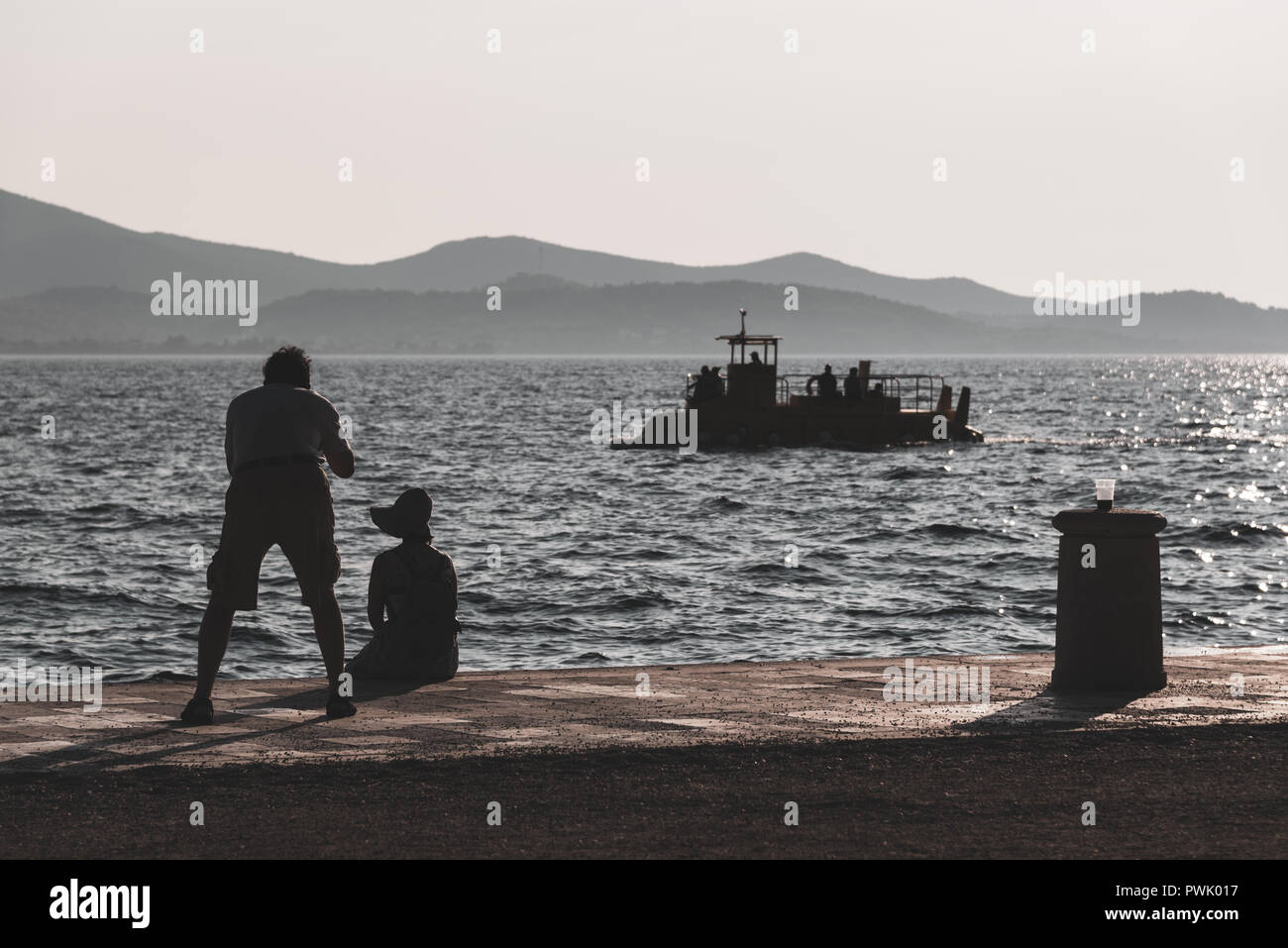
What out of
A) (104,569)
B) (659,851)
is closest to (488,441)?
(104,569)

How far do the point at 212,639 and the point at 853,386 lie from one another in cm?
5017

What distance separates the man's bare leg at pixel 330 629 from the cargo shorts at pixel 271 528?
179 millimetres

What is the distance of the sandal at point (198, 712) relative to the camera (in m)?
8.09

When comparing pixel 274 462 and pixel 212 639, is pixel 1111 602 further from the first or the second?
pixel 212 639

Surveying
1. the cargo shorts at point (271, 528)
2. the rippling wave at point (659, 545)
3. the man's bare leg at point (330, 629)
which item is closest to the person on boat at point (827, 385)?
the rippling wave at point (659, 545)

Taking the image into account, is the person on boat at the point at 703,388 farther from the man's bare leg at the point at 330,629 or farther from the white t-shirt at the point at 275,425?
the white t-shirt at the point at 275,425

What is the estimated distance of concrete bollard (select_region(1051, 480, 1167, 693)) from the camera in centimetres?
885

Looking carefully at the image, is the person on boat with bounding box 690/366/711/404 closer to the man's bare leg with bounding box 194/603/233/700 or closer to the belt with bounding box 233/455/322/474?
the man's bare leg with bounding box 194/603/233/700

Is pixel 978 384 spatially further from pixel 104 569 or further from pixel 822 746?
pixel 822 746

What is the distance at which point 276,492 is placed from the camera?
7.72 meters

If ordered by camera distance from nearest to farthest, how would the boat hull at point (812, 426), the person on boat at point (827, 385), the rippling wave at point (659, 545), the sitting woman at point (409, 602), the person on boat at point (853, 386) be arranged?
the sitting woman at point (409, 602), the rippling wave at point (659, 545), the boat hull at point (812, 426), the person on boat at point (853, 386), the person on boat at point (827, 385)

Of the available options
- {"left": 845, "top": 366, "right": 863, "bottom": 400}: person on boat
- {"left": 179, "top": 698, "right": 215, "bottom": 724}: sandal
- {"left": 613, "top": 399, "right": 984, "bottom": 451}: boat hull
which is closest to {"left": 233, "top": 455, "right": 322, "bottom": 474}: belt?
{"left": 179, "top": 698, "right": 215, "bottom": 724}: sandal

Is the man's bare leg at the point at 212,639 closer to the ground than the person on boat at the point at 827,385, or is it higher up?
closer to the ground
